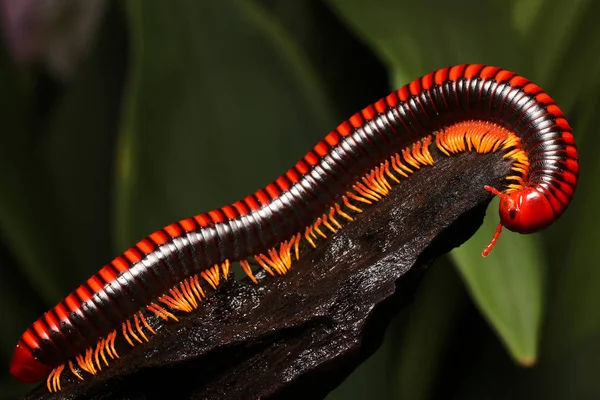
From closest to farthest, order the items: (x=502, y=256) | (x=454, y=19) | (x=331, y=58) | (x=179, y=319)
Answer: (x=179, y=319) → (x=502, y=256) → (x=454, y=19) → (x=331, y=58)

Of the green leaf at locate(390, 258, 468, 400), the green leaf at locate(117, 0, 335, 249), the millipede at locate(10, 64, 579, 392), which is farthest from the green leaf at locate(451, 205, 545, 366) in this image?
the green leaf at locate(117, 0, 335, 249)

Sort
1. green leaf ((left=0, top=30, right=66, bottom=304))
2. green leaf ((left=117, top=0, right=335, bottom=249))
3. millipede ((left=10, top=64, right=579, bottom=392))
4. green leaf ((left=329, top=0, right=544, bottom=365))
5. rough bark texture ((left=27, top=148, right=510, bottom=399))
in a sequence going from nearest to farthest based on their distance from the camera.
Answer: rough bark texture ((left=27, top=148, right=510, bottom=399)) → millipede ((left=10, top=64, right=579, bottom=392)) → green leaf ((left=329, top=0, right=544, bottom=365)) → green leaf ((left=117, top=0, right=335, bottom=249)) → green leaf ((left=0, top=30, right=66, bottom=304))

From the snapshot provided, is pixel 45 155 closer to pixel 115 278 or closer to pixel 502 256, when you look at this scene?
pixel 115 278

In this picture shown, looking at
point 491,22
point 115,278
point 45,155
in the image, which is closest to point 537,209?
point 491,22

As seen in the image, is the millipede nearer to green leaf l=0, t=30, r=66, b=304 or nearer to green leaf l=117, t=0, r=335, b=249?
green leaf l=117, t=0, r=335, b=249

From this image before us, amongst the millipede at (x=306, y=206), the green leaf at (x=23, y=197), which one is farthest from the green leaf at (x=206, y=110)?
the green leaf at (x=23, y=197)

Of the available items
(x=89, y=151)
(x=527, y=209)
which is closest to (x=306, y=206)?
(x=527, y=209)

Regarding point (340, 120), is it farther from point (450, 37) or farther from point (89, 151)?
point (89, 151)
